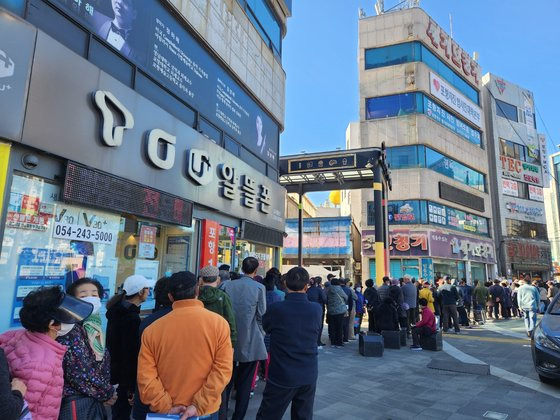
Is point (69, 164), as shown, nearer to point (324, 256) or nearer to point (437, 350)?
point (437, 350)

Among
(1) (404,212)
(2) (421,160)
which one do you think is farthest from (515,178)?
(1) (404,212)

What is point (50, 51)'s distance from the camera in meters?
4.50

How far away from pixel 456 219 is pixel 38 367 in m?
32.0

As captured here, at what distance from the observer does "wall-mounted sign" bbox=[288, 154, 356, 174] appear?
16.4m

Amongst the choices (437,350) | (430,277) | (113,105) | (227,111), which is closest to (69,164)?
(113,105)

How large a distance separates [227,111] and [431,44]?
89.8 feet

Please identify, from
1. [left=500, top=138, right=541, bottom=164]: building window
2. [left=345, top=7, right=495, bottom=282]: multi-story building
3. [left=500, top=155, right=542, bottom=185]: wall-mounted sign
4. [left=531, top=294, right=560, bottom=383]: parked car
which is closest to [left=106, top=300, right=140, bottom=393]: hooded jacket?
[left=531, top=294, right=560, bottom=383]: parked car

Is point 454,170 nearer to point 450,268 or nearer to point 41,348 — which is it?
point 450,268

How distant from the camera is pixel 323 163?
1681 cm

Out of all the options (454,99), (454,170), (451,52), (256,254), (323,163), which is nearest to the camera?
(256,254)

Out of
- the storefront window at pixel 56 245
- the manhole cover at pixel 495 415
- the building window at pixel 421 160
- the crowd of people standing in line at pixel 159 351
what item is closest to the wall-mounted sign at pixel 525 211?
the building window at pixel 421 160

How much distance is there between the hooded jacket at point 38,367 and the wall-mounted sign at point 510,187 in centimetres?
4222

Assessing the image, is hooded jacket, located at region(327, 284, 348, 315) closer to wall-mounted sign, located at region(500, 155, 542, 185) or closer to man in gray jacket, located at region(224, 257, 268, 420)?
man in gray jacket, located at region(224, 257, 268, 420)

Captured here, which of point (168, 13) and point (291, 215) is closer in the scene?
point (168, 13)
